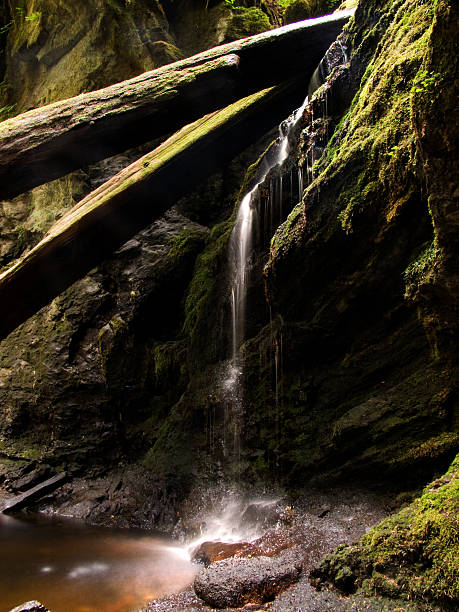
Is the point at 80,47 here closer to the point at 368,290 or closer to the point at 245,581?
the point at 368,290

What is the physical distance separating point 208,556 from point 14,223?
10650 mm

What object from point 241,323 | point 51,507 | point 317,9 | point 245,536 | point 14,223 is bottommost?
point 51,507

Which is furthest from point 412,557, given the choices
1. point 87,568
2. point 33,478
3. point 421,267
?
point 33,478

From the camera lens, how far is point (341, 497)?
14.4 feet

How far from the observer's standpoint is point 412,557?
2453mm

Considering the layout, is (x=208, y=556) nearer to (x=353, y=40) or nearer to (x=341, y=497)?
(x=341, y=497)

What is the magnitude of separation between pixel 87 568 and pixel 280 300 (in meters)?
4.05

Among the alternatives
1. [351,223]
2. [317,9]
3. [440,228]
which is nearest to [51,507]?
[351,223]

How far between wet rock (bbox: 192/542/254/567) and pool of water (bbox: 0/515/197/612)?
0.14 metres

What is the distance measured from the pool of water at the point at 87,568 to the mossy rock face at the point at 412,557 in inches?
73.2

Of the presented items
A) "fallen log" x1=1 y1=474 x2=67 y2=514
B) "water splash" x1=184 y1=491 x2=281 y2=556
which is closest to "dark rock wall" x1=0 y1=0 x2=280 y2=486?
"fallen log" x1=1 y1=474 x2=67 y2=514

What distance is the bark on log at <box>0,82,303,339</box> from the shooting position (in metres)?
4.77

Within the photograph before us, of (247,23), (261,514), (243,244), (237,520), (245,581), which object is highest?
(247,23)

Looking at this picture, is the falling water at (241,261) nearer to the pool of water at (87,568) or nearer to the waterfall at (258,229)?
the waterfall at (258,229)
